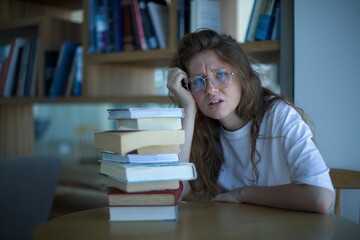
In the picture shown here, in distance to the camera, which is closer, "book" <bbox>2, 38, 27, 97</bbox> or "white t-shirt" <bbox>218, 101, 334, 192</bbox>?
"white t-shirt" <bbox>218, 101, 334, 192</bbox>

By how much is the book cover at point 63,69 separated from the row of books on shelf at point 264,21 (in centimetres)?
122

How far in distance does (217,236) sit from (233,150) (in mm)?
712

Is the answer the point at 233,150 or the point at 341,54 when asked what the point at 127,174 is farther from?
the point at 341,54

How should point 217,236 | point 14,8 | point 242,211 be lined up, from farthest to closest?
point 14,8 → point 242,211 → point 217,236

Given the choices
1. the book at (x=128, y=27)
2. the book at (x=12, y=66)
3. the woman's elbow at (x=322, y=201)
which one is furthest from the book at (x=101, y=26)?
the woman's elbow at (x=322, y=201)

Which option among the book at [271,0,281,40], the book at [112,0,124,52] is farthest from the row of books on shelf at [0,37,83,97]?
the book at [271,0,281,40]

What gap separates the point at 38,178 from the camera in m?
1.96

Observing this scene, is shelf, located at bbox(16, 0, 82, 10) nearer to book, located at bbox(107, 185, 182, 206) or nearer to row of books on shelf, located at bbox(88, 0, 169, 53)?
row of books on shelf, located at bbox(88, 0, 169, 53)

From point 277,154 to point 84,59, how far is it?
56.2 inches

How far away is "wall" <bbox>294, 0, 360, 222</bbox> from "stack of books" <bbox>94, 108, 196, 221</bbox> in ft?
2.74

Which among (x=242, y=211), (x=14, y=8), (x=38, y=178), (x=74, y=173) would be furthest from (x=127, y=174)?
(x=14, y=8)

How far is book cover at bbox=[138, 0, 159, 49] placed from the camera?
2.46 meters

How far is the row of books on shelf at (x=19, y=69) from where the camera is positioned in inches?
121

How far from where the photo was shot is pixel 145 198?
4.17 feet
